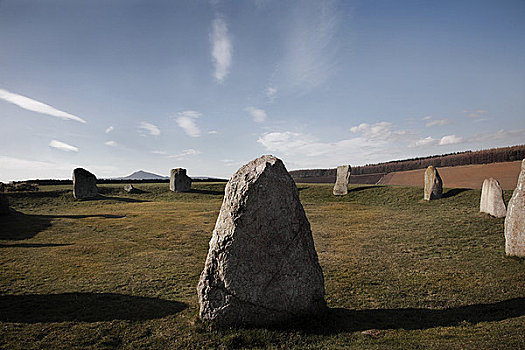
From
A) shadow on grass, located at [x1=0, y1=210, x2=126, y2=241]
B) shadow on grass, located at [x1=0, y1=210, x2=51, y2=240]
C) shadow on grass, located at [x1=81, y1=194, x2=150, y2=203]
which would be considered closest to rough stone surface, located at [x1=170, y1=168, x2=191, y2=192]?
shadow on grass, located at [x1=81, y1=194, x2=150, y2=203]

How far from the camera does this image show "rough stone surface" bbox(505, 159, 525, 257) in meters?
10.2

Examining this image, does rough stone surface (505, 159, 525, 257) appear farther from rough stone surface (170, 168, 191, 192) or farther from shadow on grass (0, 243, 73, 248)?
rough stone surface (170, 168, 191, 192)

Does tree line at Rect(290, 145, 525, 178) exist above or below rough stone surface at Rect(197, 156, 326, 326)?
above

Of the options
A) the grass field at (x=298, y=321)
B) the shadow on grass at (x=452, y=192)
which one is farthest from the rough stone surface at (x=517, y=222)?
the shadow on grass at (x=452, y=192)

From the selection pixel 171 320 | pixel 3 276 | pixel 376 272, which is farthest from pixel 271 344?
pixel 3 276

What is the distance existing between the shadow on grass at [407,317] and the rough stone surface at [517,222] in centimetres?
420

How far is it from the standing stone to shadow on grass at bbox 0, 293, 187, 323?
2886cm

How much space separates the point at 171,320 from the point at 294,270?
3007mm

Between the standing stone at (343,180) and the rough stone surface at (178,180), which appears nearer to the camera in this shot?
the standing stone at (343,180)

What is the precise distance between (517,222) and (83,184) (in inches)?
1477

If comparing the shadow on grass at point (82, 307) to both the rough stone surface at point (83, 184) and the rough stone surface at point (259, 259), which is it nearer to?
the rough stone surface at point (259, 259)

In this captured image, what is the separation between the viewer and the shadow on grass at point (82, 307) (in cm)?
687

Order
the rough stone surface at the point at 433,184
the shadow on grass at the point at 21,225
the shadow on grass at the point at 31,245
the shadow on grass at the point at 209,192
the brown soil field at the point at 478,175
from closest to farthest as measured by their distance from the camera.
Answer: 1. the shadow on grass at the point at 31,245
2. the shadow on grass at the point at 21,225
3. the rough stone surface at the point at 433,184
4. the brown soil field at the point at 478,175
5. the shadow on grass at the point at 209,192

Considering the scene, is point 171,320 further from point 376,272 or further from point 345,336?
point 376,272
